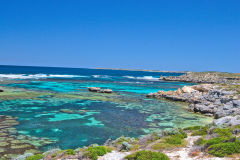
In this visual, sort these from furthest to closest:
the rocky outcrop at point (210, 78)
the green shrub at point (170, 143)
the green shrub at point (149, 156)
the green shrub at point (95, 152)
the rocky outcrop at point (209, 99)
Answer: the rocky outcrop at point (210, 78) < the rocky outcrop at point (209, 99) < the green shrub at point (170, 143) < the green shrub at point (95, 152) < the green shrub at point (149, 156)

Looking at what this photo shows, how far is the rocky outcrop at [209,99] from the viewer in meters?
25.9

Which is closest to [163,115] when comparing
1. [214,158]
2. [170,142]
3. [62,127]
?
[62,127]

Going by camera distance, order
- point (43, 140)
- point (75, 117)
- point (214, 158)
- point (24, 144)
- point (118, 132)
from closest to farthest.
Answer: point (214, 158)
point (24, 144)
point (43, 140)
point (118, 132)
point (75, 117)

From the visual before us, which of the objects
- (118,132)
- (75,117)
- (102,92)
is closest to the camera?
(118,132)

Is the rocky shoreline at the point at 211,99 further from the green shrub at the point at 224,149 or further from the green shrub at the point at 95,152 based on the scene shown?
the green shrub at the point at 95,152

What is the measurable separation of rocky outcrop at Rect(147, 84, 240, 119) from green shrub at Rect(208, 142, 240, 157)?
1571cm

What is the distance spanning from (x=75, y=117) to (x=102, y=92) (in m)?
23.9

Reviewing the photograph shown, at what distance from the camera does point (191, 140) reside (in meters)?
12.3

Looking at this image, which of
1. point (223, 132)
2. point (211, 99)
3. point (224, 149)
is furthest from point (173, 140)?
point (211, 99)

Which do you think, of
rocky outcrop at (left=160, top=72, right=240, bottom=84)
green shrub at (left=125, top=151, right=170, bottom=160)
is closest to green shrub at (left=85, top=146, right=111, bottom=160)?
green shrub at (left=125, top=151, right=170, bottom=160)

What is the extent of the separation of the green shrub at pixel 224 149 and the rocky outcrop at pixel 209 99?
1571 centimetres

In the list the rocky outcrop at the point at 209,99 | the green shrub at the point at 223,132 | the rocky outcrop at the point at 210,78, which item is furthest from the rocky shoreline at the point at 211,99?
the rocky outcrop at the point at 210,78

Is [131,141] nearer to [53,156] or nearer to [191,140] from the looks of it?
[191,140]

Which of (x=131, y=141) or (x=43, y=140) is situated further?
(x=43, y=140)
